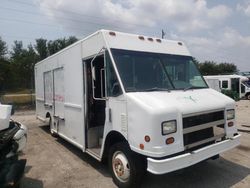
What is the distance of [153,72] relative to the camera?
5473mm

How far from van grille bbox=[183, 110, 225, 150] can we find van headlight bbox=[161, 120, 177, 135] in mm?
272

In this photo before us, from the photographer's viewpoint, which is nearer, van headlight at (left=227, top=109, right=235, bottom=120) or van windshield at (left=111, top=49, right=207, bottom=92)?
van windshield at (left=111, top=49, right=207, bottom=92)

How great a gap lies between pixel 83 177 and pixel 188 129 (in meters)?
2.50

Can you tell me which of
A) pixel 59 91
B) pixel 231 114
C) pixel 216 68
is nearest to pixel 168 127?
pixel 231 114

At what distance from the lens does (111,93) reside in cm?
525

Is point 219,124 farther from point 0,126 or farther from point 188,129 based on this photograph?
point 0,126

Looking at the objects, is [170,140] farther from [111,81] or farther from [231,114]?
[231,114]

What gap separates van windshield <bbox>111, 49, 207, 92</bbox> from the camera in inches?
202

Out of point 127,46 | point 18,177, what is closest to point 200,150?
point 127,46

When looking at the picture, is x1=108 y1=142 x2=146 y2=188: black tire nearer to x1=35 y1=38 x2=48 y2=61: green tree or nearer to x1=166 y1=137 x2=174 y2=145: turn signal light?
x1=166 y1=137 x2=174 y2=145: turn signal light

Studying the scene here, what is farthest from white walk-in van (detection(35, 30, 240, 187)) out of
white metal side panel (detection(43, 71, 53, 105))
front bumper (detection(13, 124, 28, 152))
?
white metal side panel (detection(43, 71, 53, 105))

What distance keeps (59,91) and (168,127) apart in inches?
188

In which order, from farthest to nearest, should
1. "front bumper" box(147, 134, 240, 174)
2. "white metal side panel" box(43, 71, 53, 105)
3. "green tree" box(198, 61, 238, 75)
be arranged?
1. "green tree" box(198, 61, 238, 75)
2. "white metal side panel" box(43, 71, 53, 105)
3. "front bumper" box(147, 134, 240, 174)

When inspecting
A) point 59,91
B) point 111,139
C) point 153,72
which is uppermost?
point 153,72
